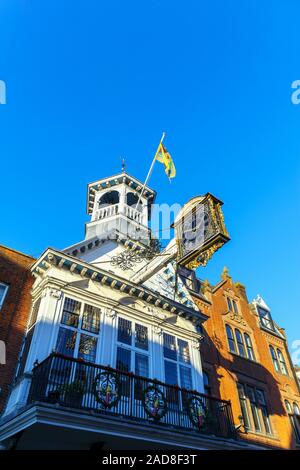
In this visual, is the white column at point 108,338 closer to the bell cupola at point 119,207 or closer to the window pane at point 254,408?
the bell cupola at point 119,207

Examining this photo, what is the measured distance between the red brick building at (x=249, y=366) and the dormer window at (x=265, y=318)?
0.29 feet

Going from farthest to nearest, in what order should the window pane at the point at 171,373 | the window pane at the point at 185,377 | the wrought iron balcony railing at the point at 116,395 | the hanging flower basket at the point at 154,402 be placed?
the window pane at the point at 185,377 → the window pane at the point at 171,373 → the hanging flower basket at the point at 154,402 → the wrought iron balcony railing at the point at 116,395

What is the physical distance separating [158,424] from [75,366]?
2.91m

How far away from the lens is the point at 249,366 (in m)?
19.9

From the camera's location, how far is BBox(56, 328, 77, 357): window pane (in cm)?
1098

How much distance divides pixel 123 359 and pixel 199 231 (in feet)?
16.9

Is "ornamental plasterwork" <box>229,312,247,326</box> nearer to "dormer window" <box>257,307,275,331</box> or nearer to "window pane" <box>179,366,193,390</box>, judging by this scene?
"dormer window" <box>257,307,275,331</box>

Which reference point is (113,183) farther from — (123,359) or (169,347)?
(123,359)

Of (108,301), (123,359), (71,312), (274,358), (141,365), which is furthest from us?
(274,358)

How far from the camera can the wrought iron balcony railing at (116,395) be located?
9.30 m

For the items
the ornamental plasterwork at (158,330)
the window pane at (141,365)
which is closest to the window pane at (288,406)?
the ornamental plasterwork at (158,330)

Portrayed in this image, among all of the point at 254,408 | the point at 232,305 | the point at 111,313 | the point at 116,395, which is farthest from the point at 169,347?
the point at 232,305

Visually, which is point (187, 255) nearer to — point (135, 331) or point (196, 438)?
point (135, 331)
